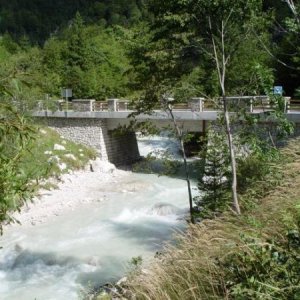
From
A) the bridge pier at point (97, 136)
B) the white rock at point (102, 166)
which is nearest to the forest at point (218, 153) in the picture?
the bridge pier at point (97, 136)

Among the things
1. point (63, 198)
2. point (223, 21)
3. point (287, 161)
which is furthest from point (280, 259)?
point (63, 198)

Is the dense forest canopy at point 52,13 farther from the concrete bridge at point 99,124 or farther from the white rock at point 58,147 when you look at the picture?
the white rock at point 58,147

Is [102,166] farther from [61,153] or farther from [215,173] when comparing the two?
[215,173]

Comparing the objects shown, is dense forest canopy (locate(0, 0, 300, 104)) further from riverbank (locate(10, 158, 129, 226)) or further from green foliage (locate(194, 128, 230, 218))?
riverbank (locate(10, 158, 129, 226))

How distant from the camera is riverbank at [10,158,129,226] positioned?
21094mm

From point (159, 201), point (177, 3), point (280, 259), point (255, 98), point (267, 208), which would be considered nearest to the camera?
point (280, 259)

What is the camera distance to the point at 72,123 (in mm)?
33438

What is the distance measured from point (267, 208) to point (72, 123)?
28.0 metres

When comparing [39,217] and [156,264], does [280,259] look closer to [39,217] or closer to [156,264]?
[156,264]

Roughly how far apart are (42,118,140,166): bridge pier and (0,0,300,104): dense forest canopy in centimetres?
318

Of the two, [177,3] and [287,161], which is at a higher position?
[177,3]

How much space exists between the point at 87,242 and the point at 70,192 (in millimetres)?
8548

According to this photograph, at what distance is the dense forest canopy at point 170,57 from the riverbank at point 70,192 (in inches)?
218

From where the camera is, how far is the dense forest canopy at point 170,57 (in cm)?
1283
